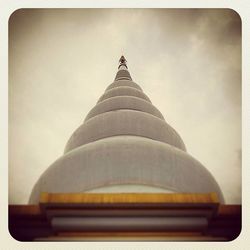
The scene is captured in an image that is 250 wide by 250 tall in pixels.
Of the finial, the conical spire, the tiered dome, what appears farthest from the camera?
the conical spire

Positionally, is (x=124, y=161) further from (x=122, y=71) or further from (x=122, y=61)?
(x=122, y=71)

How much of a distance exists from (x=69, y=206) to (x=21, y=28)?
7.15 ft

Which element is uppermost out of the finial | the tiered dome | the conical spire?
the conical spire

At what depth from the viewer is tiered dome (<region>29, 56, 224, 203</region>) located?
538cm

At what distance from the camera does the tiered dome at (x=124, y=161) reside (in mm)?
5379

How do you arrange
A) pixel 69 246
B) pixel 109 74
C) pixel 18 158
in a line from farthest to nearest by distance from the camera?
pixel 109 74
pixel 18 158
pixel 69 246

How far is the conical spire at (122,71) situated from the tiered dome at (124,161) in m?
0.02

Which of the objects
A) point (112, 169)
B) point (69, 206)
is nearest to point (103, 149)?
point (112, 169)

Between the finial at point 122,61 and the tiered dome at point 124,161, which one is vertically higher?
the finial at point 122,61

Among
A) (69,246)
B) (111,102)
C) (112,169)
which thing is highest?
(111,102)

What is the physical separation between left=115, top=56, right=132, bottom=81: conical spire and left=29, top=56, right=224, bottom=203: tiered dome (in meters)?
0.02

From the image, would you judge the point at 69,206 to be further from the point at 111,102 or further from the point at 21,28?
the point at 111,102

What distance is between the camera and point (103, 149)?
572cm
